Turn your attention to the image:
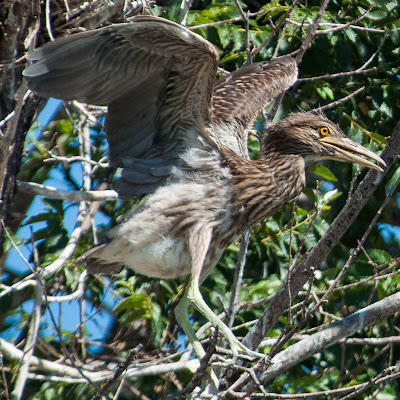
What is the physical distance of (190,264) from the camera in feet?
13.0

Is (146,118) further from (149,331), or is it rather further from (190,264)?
(149,331)

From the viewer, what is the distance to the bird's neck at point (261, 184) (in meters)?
4.06

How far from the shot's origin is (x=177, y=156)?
13.5ft

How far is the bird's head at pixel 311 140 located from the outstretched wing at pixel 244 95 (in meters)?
0.19

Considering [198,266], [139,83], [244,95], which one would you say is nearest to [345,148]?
[244,95]

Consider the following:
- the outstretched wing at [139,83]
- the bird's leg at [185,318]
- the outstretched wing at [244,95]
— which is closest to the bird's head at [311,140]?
the outstretched wing at [244,95]

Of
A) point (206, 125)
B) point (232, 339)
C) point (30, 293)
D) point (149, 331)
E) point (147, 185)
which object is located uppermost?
point (206, 125)

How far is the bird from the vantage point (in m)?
3.68

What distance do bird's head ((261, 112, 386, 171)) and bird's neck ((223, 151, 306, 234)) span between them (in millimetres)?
47

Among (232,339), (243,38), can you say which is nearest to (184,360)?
(232,339)

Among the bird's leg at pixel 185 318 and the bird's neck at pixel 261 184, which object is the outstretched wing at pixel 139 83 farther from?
the bird's leg at pixel 185 318

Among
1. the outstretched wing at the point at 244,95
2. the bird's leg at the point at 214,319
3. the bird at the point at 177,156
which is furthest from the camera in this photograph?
the outstretched wing at the point at 244,95

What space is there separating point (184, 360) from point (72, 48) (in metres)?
1.54

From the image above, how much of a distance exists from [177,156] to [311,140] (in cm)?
73
